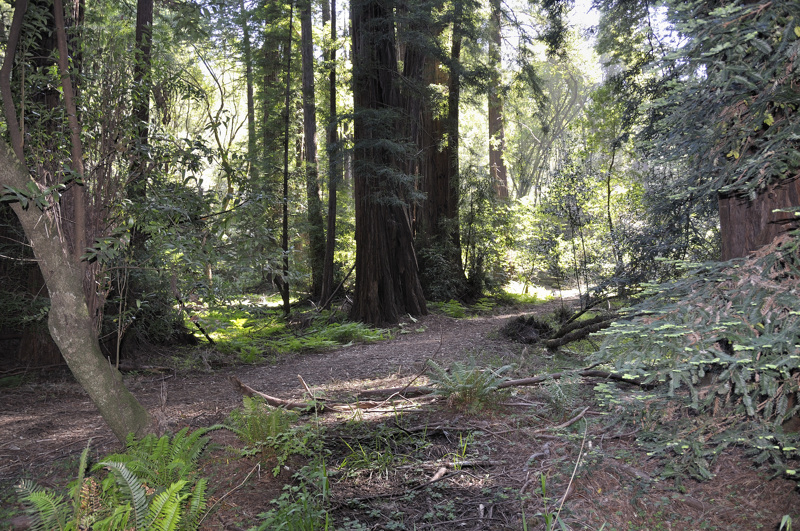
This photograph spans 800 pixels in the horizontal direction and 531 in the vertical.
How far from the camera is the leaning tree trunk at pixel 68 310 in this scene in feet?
10.1

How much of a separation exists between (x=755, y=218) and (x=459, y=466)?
2552 millimetres

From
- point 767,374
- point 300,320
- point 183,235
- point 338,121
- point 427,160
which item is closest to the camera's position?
point 767,374

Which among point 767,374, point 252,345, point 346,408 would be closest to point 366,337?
point 252,345

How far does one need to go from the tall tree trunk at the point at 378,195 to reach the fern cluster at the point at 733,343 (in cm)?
732

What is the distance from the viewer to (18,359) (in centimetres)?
658

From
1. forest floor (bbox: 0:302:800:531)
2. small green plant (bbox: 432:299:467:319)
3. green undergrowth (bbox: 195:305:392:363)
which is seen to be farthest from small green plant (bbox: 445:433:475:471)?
small green plant (bbox: 432:299:467:319)

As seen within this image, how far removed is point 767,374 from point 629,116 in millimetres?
6027

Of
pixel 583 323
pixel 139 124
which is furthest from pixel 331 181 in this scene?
pixel 139 124

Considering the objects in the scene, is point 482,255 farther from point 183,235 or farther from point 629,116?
point 183,235

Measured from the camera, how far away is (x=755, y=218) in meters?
3.22

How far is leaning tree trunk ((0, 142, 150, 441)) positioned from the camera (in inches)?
121

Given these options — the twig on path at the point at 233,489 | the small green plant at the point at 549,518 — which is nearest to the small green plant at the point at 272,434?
the twig on path at the point at 233,489

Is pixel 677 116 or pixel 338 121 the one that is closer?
pixel 677 116

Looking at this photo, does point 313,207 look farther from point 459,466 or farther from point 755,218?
point 755,218
